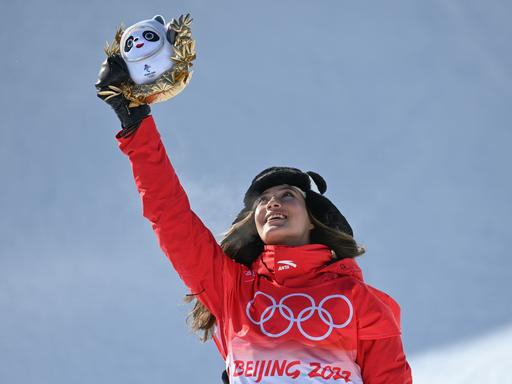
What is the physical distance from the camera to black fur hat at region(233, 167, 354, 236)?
21.1 ft

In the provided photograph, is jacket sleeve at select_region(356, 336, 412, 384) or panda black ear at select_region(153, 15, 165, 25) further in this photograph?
panda black ear at select_region(153, 15, 165, 25)

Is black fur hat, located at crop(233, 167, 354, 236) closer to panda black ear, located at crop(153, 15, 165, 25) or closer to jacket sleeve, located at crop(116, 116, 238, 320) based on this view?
jacket sleeve, located at crop(116, 116, 238, 320)

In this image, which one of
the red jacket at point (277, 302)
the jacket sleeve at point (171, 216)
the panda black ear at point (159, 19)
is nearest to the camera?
the red jacket at point (277, 302)

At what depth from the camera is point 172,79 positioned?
5512 millimetres

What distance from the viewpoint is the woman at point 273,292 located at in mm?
5129

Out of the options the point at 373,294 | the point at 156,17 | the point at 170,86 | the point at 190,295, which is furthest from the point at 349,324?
the point at 156,17

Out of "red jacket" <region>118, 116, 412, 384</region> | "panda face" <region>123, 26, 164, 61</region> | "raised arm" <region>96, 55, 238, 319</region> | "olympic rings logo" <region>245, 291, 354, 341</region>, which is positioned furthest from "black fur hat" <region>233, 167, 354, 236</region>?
"panda face" <region>123, 26, 164, 61</region>

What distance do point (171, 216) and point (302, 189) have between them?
160cm

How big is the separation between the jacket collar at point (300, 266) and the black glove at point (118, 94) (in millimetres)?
1480

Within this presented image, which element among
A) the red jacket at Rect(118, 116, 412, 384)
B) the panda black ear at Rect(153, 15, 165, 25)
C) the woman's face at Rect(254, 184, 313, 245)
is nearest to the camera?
the red jacket at Rect(118, 116, 412, 384)

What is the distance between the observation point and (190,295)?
5.79 m

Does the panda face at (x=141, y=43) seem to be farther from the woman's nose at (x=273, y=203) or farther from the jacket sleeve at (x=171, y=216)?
the woman's nose at (x=273, y=203)

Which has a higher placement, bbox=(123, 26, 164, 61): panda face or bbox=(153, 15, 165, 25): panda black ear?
bbox=(153, 15, 165, 25): panda black ear

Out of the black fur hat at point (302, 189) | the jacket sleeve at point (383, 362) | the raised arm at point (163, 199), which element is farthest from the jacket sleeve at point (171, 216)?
the jacket sleeve at point (383, 362)
